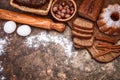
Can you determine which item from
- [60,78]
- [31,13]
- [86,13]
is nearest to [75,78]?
[60,78]

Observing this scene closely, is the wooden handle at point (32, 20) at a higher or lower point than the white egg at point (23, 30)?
higher

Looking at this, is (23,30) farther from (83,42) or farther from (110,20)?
(110,20)

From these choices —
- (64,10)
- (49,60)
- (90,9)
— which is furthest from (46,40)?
(90,9)

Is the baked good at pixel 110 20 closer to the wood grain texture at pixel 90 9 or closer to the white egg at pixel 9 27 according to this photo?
the wood grain texture at pixel 90 9

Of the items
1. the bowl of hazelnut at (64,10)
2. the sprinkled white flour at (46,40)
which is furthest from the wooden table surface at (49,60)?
the bowl of hazelnut at (64,10)

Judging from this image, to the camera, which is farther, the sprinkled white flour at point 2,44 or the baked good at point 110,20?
the sprinkled white flour at point 2,44

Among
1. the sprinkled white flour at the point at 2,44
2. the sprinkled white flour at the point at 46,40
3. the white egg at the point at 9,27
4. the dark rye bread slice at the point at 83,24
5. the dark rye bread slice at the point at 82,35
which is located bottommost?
the sprinkled white flour at the point at 2,44

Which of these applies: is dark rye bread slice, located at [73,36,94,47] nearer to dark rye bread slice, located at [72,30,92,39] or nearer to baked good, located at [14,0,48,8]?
dark rye bread slice, located at [72,30,92,39]

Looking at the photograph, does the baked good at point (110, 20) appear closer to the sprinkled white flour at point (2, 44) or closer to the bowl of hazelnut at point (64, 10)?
the bowl of hazelnut at point (64, 10)
